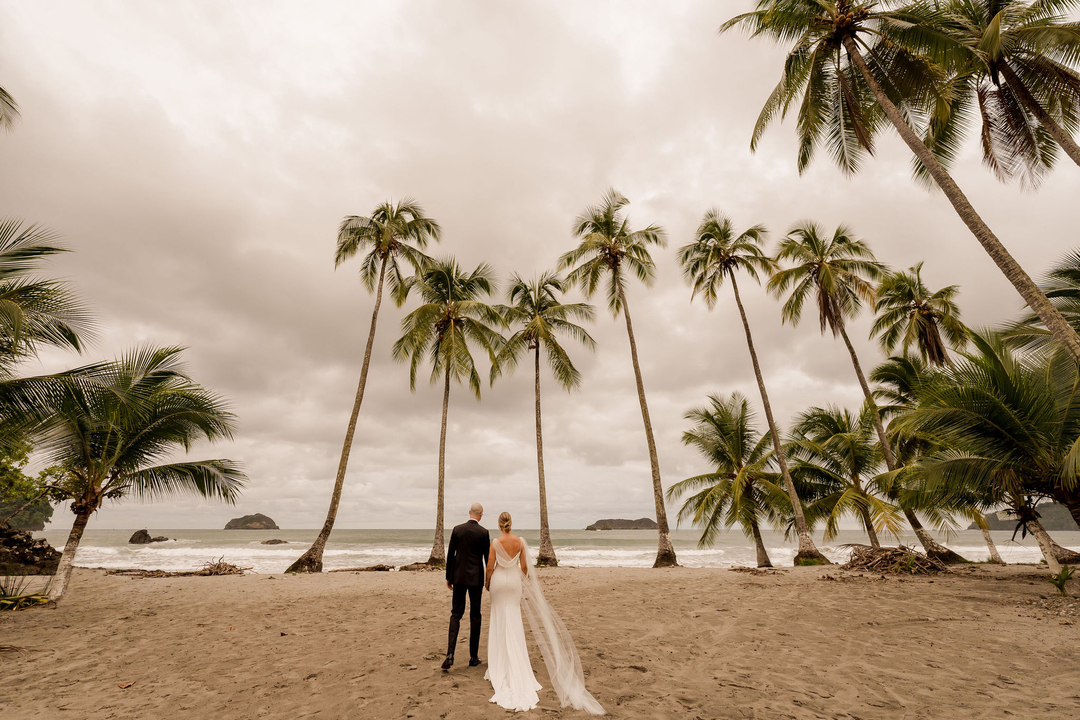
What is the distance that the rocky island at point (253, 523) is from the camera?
3947 inches

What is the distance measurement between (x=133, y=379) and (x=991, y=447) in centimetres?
1744

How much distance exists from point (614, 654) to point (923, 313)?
20.9 m

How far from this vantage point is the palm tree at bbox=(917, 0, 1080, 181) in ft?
28.9

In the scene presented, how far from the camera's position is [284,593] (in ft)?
36.5

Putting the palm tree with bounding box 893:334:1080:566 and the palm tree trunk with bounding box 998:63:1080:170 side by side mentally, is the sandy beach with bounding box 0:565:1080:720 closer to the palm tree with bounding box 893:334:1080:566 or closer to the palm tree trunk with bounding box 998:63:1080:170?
the palm tree with bounding box 893:334:1080:566

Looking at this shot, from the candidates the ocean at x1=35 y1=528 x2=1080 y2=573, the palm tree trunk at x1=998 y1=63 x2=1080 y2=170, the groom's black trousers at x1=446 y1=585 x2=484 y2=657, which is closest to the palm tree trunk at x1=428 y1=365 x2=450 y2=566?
the ocean at x1=35 y1=528 x2=1080 y2=573

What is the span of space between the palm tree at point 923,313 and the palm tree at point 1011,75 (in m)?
8.84

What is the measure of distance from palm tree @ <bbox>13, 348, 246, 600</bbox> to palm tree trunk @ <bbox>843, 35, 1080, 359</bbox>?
15113 mm

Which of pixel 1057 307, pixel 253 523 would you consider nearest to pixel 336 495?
pixel 1057 307

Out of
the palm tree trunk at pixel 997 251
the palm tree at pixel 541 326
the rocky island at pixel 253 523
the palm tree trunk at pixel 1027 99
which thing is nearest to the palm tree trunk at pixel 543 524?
the palm tree at pixel 541 326

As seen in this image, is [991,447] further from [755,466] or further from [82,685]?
[82,685]

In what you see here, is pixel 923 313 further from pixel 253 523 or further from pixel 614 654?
pixel 253 523

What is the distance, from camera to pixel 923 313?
19.5 m

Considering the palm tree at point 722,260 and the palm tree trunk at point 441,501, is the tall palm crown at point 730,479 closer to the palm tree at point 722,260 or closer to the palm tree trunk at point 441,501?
the palm tree at point 722,260
